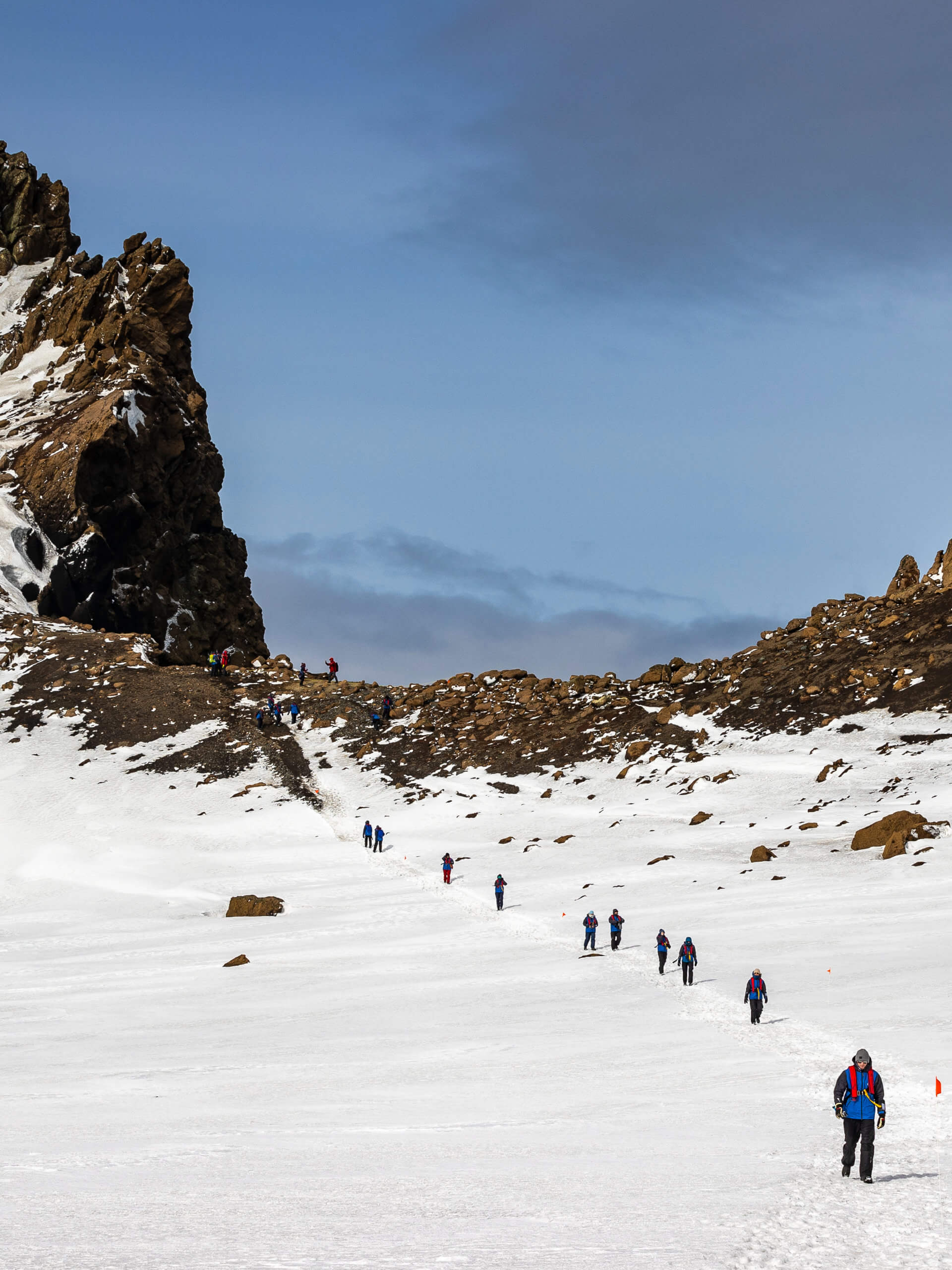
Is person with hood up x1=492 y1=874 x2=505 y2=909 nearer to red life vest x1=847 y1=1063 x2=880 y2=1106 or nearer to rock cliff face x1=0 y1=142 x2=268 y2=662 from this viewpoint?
red life vest x1=847 y1=1063 x2=880 y2=1106

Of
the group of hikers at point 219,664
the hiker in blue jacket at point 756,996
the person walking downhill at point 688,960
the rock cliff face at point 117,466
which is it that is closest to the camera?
the hiker in blue jacket at point 756,996

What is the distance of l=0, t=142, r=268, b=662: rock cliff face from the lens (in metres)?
93.3

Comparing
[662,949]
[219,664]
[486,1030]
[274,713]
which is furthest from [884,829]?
[219,664]

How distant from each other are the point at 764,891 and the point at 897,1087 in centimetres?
1856

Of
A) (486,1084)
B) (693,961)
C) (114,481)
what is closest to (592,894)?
(693,961)

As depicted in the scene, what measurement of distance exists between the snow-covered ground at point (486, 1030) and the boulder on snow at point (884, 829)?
0.61 meters

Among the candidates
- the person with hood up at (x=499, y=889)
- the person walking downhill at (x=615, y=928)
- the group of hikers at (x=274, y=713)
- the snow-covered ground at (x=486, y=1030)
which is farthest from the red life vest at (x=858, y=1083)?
the group of hikers at (x=274, y=713)

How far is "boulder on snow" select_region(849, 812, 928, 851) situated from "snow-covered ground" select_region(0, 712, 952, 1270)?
1.99 feet

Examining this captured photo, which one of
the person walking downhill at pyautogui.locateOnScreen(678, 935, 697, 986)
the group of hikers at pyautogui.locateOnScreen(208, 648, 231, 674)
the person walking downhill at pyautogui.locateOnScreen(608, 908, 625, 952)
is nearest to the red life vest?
the person walking downhill at pyautogui.locateOnScreen(678, 935, 697, 986)

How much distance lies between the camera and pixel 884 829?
122ft

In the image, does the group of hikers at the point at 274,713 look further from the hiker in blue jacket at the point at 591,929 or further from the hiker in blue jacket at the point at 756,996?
the hiker in blue jacket at the point at 756,996

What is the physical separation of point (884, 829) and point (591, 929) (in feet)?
42.3

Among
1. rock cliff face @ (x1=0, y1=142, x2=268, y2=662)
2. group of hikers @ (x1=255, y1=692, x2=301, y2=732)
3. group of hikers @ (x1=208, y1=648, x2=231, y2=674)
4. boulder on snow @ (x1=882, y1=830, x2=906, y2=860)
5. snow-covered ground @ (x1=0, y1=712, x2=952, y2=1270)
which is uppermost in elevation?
rock cliff face @ (x1=0, y1=142, x2=268, y2=662)

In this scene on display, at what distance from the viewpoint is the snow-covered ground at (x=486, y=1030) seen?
992cm
